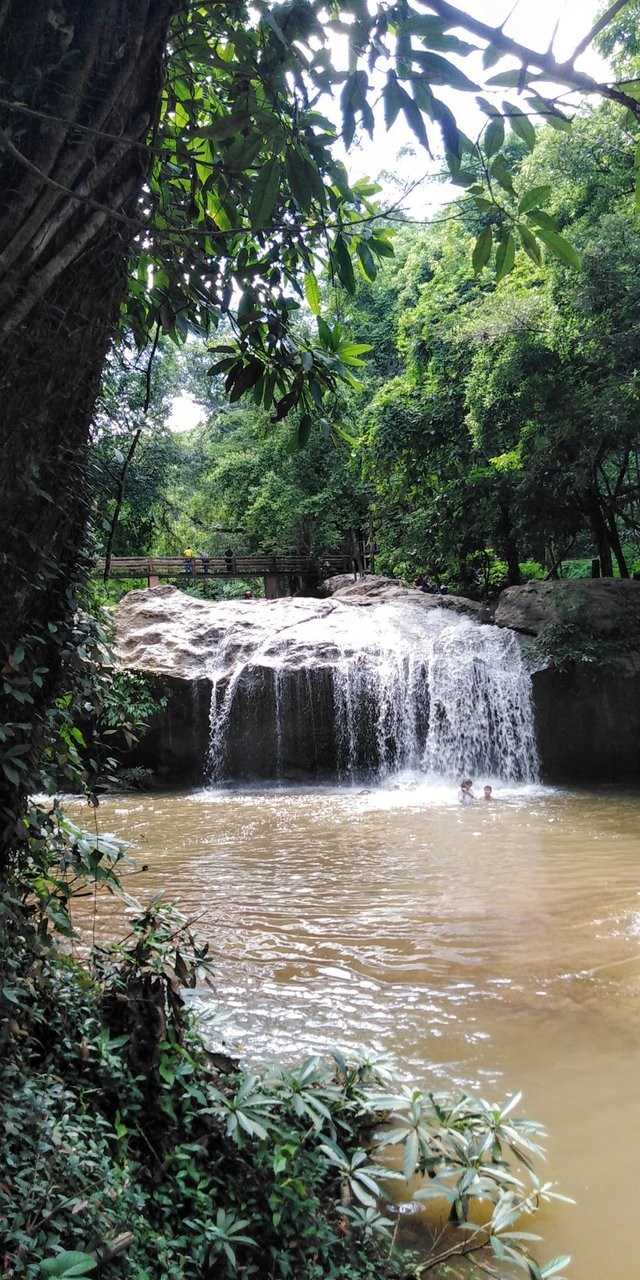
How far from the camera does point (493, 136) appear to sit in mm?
1785

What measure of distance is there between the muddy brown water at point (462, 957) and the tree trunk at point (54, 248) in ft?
7.39

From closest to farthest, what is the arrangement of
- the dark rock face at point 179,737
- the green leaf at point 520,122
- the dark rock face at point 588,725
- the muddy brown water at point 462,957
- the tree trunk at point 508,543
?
the green leaf at point 520,122 < the muddy brown water at point 462,957 < the dark rock face at point 588,725 < the dark rock face at point 179,737 < the tree trunk at point 508,543

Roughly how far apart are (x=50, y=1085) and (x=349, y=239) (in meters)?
2.62

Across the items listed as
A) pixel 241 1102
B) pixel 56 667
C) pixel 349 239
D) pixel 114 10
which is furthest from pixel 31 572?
pixel 349 239

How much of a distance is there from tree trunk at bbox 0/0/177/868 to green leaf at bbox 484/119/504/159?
743mm

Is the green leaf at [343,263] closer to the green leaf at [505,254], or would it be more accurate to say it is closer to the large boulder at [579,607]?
the green leaf at [505,254]

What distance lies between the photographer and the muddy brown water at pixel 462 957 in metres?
2.85

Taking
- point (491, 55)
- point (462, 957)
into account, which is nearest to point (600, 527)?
point (462, 957)

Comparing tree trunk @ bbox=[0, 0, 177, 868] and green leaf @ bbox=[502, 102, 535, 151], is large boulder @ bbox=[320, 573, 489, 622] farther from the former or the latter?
tree trunk @ bbox=[0, 0, 177, 868]

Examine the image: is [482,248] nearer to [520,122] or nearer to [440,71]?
[520,122]

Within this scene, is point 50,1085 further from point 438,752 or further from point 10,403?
point 438,752

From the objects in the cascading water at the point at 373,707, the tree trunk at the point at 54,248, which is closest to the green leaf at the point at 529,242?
the tree trunk at the point at 54,248

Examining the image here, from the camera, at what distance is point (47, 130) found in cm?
155

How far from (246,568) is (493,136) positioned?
21.3 m
